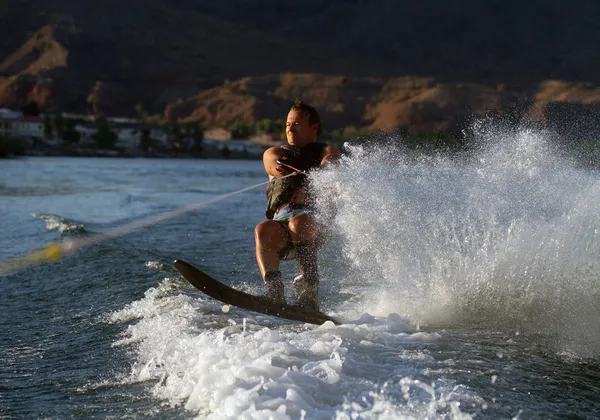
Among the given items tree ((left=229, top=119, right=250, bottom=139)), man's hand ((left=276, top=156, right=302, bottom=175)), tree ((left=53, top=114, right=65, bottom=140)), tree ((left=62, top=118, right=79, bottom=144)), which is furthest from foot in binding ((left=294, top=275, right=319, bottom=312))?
tree ((left=229, top=119, right=250, bottom=139))

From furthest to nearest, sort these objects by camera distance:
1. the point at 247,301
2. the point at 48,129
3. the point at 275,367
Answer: the point at 48,129 < the point at 247,301 < the point at 275,367

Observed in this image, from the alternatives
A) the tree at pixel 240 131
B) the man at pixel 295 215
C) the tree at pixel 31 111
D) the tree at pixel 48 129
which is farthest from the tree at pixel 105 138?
the man at pixel 295 215

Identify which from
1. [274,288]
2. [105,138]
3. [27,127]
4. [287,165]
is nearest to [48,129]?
[27,127]

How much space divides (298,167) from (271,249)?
0.66 metres

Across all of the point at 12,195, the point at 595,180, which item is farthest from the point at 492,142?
the point at 12,195

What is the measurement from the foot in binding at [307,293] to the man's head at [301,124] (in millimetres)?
1050

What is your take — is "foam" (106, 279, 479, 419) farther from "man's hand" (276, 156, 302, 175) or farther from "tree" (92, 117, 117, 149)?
"tree" (92, 117, 117, 149)

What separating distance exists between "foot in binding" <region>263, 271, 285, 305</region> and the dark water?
0.19 metres

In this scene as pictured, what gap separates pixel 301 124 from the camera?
6238mm

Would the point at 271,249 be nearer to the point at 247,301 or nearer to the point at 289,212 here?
the point at 289,212

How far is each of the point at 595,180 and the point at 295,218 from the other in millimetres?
2483

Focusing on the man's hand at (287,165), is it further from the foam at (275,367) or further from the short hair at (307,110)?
the foam at (275,367)

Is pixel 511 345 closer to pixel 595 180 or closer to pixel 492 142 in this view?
pixel 595 180

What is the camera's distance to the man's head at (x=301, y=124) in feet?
20.4
